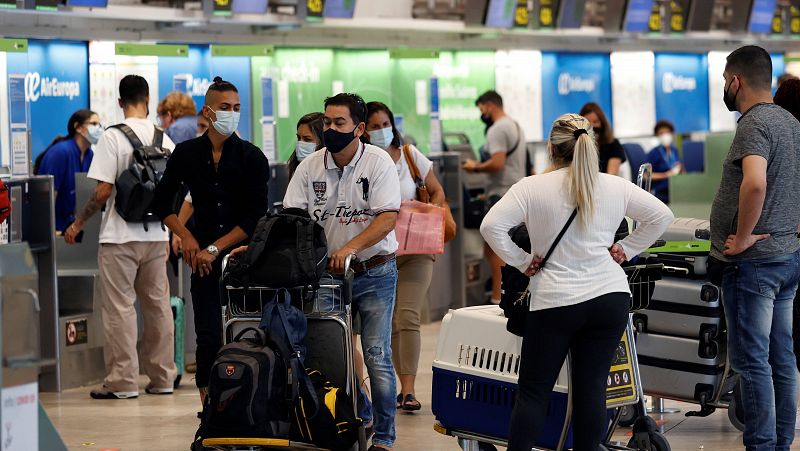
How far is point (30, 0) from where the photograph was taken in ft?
31.3

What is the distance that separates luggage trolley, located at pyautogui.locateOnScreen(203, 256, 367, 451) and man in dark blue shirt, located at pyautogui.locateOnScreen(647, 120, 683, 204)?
8315 millimetres

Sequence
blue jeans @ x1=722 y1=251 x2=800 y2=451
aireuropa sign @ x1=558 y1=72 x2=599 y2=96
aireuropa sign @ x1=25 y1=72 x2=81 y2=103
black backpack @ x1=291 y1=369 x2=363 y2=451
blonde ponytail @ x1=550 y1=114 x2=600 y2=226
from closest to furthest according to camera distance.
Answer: blonde ponytail @ x1=550 y1=114 x2=600 y2=226, blue jeans @ x1=722 y1=251 x2=800 y2=451, black backpack @ x1=291 y1=369 x2=363 y2=451, aireuropa sign @ x1=25 y1=72 x2=81 y2=103, aireuropa sign @ x1=558 y1=72 x2=599 y2=96

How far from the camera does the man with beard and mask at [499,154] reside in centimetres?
1099

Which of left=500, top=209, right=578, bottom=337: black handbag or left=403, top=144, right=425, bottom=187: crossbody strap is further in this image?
left=403, top=144, right=425, bottom=187: crossbody strap

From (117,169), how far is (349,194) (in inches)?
88.5

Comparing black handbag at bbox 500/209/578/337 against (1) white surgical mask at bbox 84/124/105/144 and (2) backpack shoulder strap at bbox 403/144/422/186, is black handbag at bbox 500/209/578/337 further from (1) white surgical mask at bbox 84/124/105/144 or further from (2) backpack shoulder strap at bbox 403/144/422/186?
(1) white surgical mask at bbox 84/124/105/144

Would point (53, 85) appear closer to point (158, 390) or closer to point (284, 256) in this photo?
point (158, 390)

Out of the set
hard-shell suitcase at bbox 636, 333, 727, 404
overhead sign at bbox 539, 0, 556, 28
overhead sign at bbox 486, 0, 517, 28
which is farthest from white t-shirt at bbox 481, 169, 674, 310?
overhead sign at bbox 539, 0, 556, 28

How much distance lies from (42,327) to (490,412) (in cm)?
383

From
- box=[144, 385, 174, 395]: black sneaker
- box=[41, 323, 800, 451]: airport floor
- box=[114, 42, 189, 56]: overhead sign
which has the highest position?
box=[114, 42, 189, 56]: overhead sign

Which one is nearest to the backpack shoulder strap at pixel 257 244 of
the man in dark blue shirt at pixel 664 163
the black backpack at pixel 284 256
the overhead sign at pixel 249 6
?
the black backpack at pixel 284 256

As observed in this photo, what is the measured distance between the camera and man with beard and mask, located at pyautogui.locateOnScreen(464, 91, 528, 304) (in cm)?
1099

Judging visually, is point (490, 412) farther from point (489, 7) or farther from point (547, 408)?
point (489, 7)

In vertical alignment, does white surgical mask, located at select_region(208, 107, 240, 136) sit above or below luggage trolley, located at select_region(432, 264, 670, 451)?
above
